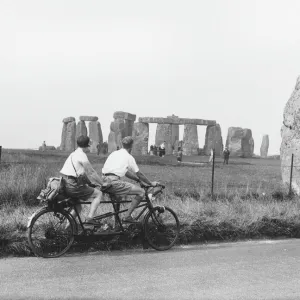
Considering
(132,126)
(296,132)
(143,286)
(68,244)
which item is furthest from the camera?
(132,126)

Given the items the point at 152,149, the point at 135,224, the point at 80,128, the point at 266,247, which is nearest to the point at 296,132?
the point at 266,247

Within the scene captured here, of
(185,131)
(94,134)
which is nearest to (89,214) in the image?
(185,131)

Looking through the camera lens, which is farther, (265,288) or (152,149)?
(152,149)

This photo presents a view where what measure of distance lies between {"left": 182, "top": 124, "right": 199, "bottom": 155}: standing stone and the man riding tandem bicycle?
42354 mm

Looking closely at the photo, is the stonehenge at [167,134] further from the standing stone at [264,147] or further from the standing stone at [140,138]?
the standing stone at [264,147]

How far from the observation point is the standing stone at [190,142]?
167 ft

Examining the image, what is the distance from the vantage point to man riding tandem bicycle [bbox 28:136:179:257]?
752 cm

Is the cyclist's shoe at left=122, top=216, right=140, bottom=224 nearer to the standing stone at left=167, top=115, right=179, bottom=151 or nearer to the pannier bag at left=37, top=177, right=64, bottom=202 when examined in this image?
the pannier bag at left=37, top=177, right=64, bottom=202

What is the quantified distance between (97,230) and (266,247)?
2.80 meters

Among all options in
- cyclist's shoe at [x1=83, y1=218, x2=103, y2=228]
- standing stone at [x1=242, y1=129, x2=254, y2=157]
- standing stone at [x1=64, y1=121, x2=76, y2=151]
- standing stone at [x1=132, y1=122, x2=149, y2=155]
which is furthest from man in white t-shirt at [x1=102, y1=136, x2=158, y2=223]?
standing stone at [x1=64, y1=121, x2=76, y2=151]

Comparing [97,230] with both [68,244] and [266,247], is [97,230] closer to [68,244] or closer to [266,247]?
[68,244]

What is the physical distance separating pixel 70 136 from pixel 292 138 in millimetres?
40082

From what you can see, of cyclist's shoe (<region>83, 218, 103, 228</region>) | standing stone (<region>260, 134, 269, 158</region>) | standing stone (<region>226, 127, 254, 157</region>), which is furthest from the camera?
standing stone (<region>260, 134, 269, 158</region>)

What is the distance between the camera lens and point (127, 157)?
8070 mm
